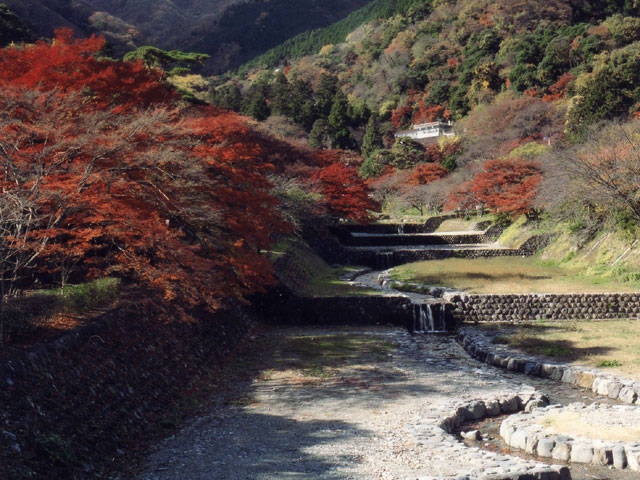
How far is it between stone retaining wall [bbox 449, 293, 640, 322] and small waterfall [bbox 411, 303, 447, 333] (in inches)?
21.1

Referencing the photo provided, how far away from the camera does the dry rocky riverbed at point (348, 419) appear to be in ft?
26.0

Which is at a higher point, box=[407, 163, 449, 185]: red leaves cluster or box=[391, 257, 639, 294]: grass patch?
box=[407, 163, 449, 185]: red leaves cluster

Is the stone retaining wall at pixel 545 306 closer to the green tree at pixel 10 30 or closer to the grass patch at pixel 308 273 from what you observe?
the grass patch at pixel 308 273

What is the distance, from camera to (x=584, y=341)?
52.1 ft

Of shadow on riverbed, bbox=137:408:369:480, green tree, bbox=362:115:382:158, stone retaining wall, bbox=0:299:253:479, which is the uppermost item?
green tree, bbox=362:115:382:158

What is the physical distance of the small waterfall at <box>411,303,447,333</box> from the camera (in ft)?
65.3

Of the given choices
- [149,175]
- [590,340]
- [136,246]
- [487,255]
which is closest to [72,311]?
[136,246]

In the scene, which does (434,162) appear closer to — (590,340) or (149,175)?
(590,340)

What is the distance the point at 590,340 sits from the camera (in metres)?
16.0

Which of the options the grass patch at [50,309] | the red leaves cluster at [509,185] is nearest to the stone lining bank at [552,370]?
the grass patch at [50,309]

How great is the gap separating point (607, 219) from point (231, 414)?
22.0m

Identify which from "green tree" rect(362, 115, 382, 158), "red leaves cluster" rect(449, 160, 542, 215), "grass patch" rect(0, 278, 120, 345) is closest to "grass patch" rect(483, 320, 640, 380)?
"grass patch" rect(0, 278, 120, 345)

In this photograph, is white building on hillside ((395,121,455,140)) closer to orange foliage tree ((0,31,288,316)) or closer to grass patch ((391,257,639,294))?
grass patch ((391,257,639,294))

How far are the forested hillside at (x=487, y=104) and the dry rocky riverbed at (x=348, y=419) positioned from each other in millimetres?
14329
